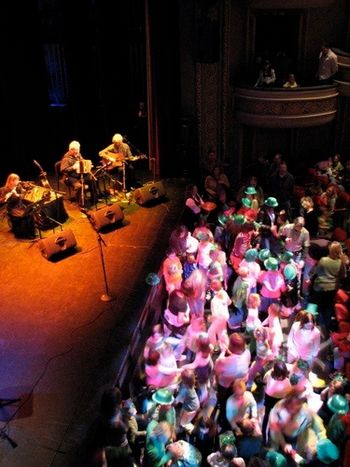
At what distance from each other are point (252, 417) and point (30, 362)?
2656 mm

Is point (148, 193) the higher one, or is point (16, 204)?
point (16, 204)

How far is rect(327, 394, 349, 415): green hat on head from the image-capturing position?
14.2ft

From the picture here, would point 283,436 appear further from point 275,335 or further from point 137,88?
point 137,88

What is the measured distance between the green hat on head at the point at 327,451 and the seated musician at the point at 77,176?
20.5 ft

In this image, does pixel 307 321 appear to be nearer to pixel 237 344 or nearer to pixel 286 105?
pixel 237 344

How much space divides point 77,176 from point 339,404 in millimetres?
6433

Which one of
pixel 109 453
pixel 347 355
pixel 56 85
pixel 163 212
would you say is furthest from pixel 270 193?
pixel 56 85

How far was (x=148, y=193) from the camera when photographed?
9609mm

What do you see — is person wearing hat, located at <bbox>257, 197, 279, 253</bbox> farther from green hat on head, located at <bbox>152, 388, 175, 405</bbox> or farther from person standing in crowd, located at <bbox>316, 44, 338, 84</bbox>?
person standing in crowd, located at <bbox>316, 44, 338, 84</bbox>

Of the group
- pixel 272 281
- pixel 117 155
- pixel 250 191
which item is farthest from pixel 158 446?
pixel 117 155

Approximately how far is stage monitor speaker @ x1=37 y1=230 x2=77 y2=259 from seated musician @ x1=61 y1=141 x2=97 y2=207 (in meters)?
1.47

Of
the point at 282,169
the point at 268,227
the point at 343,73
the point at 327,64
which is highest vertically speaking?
the point at 327,64

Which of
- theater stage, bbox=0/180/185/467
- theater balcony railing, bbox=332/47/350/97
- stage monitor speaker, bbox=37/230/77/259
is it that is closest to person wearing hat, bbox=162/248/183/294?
theater stage, bbox=0/180/185/467

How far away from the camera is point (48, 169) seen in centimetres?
1149
